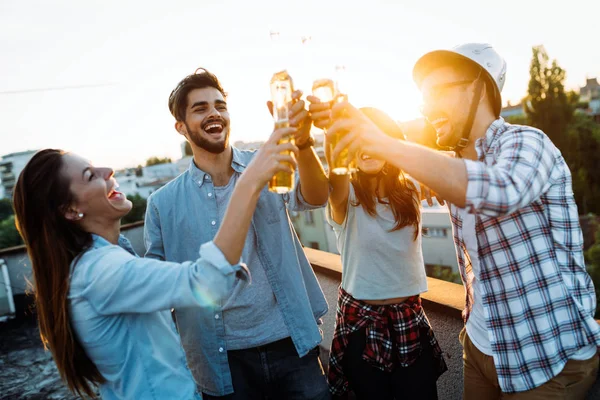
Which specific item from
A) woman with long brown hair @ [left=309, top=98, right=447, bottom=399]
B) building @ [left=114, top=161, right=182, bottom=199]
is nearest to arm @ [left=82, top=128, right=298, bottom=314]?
woman with long brown hair @ [left=309, top=98, right=447, bottom=399]

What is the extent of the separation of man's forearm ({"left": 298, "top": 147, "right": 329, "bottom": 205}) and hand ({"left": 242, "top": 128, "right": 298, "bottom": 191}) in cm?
43

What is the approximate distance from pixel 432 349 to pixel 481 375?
1.17ft

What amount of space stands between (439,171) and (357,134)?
0.28 m

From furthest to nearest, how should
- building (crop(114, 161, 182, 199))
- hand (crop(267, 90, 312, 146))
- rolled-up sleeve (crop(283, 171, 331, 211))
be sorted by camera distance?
1. building (crop(114, 161, 182, 199))
2. rolled-up sleeve (crop(283, 171, 331, 211))
3. hand (crop(267, 90, 312, 146))

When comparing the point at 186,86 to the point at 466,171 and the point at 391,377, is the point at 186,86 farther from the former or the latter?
the point at 391,377

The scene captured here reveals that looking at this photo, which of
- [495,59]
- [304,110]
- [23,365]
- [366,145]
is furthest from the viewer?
[23,365]

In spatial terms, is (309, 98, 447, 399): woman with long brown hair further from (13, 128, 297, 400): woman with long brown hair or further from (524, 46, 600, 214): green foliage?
(524, 46, 600, 214): green foliage

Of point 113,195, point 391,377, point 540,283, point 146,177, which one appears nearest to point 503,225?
point 540,283

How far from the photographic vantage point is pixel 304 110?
150cm

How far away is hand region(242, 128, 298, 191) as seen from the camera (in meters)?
1.31

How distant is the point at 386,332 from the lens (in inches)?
85.2

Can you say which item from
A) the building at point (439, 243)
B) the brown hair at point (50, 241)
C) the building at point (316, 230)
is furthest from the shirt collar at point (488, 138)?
the building at point (316, 230)

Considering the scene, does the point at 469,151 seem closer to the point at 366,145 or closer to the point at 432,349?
the point at 366,145

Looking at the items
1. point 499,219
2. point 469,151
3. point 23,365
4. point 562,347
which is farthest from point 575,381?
point 23,365
